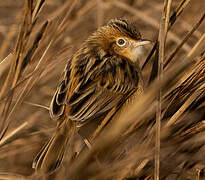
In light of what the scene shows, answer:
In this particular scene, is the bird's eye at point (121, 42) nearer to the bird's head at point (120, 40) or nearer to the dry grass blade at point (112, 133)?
the bird's head at point (120, 40)

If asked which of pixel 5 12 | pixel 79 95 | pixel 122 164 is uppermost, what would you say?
pixel 122 164

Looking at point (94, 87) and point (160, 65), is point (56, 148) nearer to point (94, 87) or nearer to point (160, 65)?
point (94, 87)

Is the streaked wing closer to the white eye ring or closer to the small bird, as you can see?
the small bird

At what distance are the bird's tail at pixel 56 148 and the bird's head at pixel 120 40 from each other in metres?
0.83

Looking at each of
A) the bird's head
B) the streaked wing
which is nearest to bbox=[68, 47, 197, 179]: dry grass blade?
the streaked wing

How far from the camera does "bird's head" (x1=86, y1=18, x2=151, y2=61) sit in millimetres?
3352

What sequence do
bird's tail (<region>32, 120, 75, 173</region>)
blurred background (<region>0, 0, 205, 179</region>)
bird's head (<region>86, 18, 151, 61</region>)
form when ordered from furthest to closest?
blurred background (<region>0, 0, 205, 179</region>) < bird's head (<region>86, 18, 151, 61</region>) < bird's tail (<region>32, 120, 75, 173</region>)

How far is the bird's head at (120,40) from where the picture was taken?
132 inches

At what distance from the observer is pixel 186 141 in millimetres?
1980

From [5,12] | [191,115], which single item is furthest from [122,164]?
[5,12]

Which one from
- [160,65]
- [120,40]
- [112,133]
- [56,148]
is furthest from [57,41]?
[112,133]

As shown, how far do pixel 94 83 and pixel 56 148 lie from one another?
0.61m

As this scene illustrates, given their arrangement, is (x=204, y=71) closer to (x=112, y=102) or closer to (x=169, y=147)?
(x=169, y=147)

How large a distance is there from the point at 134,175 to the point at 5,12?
340 cm
